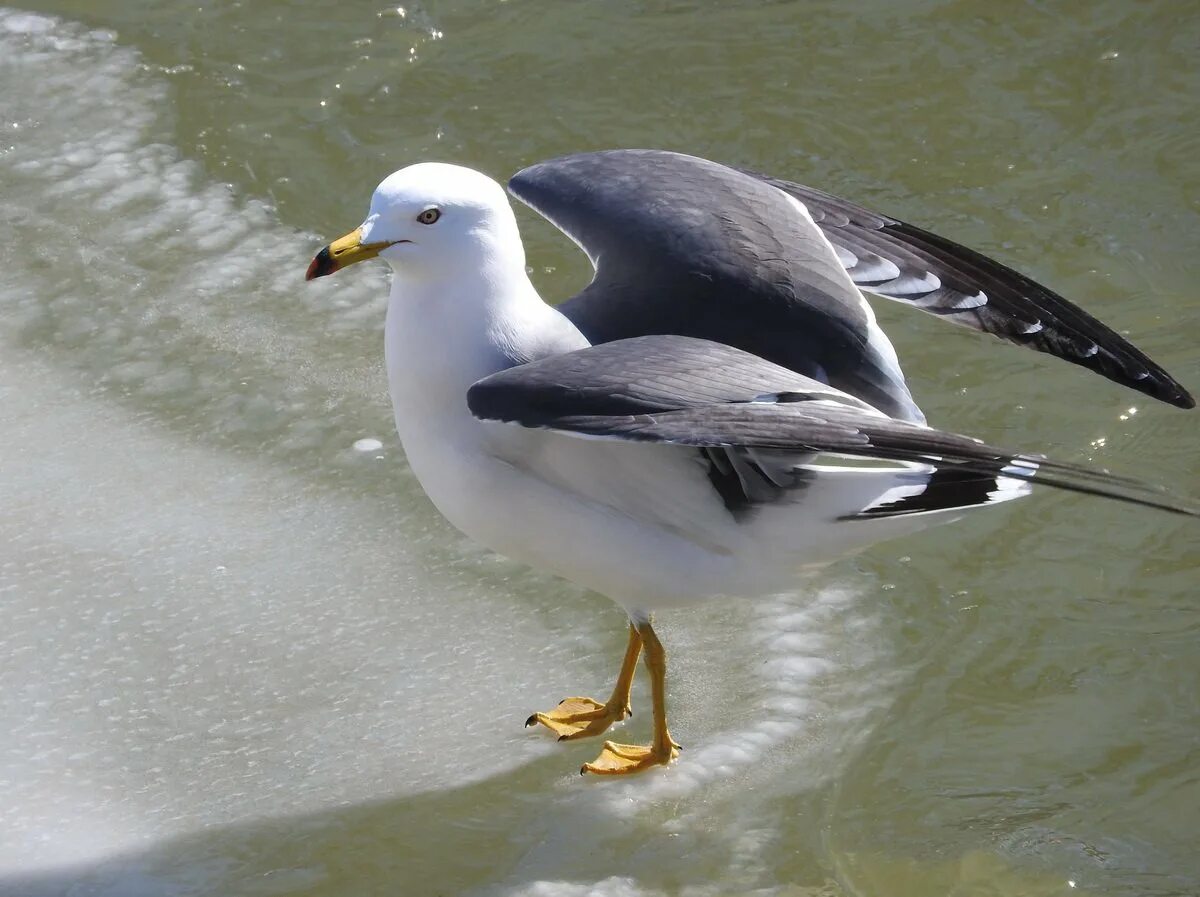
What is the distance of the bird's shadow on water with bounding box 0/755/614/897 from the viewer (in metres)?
3.11

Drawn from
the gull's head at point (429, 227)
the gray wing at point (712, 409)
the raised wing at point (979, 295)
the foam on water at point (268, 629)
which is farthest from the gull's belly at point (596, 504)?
the raised wing at point (979, 295)

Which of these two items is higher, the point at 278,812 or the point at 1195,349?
the point at 1195,349

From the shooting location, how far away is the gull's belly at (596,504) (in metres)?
3.12

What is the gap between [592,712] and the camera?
11.6ft

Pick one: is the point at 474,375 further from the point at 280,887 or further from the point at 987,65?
the point at 987,65

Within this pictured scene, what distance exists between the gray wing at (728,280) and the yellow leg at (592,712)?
683 mm

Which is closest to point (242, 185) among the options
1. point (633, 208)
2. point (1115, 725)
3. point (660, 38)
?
point (660, 38)

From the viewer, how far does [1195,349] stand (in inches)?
176

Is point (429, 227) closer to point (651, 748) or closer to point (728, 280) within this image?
point (728, 280)

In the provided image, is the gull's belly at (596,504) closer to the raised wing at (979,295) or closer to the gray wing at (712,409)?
the gray wing at (712,409)

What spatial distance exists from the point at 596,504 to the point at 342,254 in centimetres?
66

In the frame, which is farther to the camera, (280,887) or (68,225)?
(68,225)

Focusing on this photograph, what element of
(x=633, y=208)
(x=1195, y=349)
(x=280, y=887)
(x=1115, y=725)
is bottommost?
(x=280, y=887)

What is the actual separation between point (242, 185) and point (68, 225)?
55 cm
